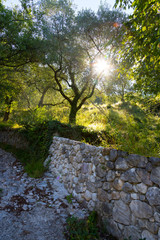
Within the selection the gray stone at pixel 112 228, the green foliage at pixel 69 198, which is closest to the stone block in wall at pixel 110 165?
the gray stone at pixel 112 228

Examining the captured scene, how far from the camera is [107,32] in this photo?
1120 centimetres

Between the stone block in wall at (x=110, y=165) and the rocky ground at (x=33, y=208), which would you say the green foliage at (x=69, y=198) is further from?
the stone block in wall at (x=110, y=165)

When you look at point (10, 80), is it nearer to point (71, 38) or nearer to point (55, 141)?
point (71, 38)

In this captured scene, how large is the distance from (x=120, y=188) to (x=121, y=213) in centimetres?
47

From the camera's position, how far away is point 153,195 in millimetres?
2637

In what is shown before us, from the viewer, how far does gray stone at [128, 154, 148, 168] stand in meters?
2.87

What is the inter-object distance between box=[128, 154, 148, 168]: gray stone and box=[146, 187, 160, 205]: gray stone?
412mm

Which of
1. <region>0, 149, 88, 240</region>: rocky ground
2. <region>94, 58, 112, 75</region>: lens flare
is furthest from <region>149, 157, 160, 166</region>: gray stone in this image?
<region>94, 58, 112, 75</region>: lens flare

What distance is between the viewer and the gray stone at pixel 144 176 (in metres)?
2.75

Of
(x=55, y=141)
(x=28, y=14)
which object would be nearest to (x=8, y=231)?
(x=55, y=141)

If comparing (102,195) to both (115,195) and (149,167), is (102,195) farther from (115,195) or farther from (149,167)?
(149,167)

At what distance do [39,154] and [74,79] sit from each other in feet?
27.5

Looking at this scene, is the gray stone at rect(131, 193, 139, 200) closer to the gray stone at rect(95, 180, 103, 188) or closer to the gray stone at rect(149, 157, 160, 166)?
the gray stone at rect(149, 157, 160, 166)

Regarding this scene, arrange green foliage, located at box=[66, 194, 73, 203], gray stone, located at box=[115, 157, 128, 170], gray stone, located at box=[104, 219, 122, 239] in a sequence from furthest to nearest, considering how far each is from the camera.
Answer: green foliage, located at box=[66, 194, 73, 203] < gray stone, located at box=[115, 157, 128, 170] < gray stone, located at box=[104, 219, 122, 239]
